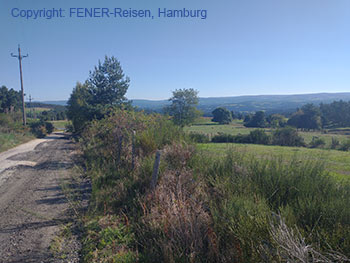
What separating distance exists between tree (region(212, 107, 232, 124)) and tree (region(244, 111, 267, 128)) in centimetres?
881

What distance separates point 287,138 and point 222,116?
130ft

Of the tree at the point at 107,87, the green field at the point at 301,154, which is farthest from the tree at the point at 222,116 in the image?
Result: the green field at the point at 301,154

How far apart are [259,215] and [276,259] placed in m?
0.62

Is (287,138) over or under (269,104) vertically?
under

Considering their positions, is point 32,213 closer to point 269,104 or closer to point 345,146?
point 345,146

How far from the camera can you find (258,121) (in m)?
64.8

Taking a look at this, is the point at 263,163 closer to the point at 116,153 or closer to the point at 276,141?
the point at 116,153

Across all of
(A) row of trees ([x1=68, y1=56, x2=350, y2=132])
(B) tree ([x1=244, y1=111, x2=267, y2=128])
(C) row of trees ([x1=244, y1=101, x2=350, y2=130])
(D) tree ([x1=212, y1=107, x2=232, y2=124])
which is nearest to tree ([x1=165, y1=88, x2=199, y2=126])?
(A) row of trees ([x1=68, y1=56, x2=350, y2=132])

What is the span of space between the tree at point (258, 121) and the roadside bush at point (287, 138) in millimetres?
23139

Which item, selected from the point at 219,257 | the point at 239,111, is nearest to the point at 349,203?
the point at 219,257

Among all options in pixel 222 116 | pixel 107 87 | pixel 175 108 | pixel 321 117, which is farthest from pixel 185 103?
pixel 222 116

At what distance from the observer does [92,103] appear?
21594 millimetres

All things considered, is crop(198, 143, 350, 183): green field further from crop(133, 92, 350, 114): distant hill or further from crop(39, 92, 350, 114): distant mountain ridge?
crop(133, 92, 350, 114): distant hill

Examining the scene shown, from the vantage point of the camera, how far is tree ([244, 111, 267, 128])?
2485 inches
